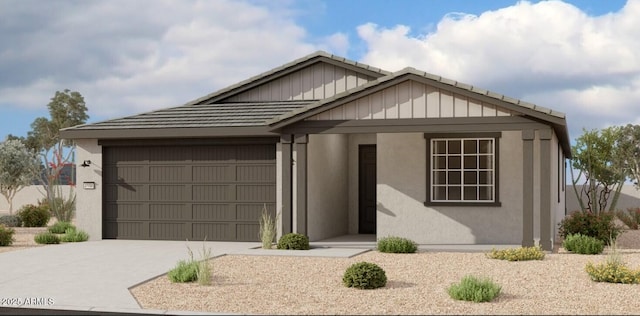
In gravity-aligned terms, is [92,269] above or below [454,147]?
below

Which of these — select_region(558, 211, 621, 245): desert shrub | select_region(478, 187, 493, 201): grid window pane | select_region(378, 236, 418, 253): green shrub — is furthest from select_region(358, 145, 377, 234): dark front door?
select_region(558, 211, 621, 245): desert shrub

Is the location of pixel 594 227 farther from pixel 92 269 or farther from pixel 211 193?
pixel 92 269

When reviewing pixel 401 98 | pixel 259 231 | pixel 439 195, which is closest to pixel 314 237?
pixel 259 231

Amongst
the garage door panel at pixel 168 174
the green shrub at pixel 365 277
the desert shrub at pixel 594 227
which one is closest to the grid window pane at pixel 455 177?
the desert shrub at pixel 594 227

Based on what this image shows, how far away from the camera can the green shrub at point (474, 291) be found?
9523mm

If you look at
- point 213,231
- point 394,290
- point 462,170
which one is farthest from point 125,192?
point 394,290

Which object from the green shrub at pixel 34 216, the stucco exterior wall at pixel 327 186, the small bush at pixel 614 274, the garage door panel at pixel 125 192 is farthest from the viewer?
the green shrub at pixel 34 216

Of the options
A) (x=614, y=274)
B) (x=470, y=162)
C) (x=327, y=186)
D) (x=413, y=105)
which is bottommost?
(x=614, y=274)

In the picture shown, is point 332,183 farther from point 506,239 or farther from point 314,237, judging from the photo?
point 506,239

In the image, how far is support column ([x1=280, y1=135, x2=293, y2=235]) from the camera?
16.3 metres

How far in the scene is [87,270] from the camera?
497 inches

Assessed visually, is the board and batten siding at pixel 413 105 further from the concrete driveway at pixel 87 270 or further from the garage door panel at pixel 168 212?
the garage door panel at pixel 168 212

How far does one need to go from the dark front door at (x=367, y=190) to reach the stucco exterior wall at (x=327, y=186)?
40 centimetres

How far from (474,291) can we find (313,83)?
38.1ft
